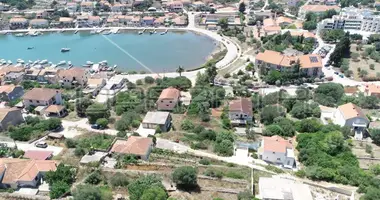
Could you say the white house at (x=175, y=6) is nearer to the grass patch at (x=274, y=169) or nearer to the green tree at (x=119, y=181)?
the grass patch at (x=274, y=169)

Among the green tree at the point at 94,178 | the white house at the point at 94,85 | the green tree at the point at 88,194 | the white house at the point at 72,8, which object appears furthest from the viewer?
the white house at the point at 72,8

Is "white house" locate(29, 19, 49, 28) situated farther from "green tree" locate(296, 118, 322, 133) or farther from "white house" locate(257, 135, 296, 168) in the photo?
"white house" locate(257, 135, 296, 168)

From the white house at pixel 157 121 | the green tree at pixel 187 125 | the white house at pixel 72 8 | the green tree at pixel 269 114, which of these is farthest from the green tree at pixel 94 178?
the white house at pixel 72 8

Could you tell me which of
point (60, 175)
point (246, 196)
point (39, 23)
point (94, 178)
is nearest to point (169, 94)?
point (94, 178)

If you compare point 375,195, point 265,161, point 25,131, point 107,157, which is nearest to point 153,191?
point 107,157

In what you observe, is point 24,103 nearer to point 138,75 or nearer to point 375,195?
point 138,75

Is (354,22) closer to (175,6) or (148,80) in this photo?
(175,6)
